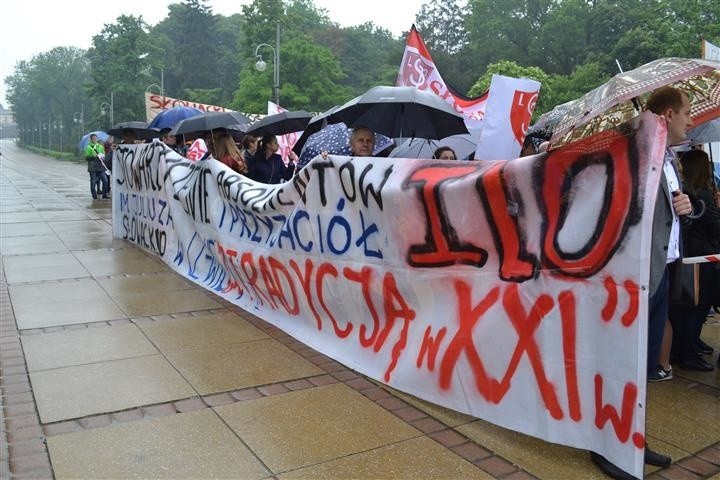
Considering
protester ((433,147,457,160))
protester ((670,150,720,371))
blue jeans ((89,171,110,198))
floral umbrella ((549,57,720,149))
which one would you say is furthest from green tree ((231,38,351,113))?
floral umbrella ((549,57,720,149))

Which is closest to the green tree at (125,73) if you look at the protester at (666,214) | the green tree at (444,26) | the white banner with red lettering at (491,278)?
the green tree at (444,26)

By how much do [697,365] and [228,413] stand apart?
3.13 meters

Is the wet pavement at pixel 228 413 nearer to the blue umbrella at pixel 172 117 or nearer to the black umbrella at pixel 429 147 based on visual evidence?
the black umbrella at pixel 429 147

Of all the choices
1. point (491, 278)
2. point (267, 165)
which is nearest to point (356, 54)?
point (267, 165)

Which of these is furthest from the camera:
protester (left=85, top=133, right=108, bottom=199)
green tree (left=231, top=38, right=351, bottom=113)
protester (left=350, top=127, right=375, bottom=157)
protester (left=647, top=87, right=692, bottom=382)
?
green tree (left=231, top=38, right=351, bottom=113)

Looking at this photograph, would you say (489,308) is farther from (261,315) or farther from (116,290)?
(116,290)

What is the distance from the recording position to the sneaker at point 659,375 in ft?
14.0

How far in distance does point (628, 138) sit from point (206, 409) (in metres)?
2.59

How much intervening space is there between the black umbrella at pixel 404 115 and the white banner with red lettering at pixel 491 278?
117 cm

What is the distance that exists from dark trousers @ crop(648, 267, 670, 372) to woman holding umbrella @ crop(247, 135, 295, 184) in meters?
4.46

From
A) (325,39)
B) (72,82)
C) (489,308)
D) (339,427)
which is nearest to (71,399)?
(339,427)

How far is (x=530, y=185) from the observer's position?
3219mm

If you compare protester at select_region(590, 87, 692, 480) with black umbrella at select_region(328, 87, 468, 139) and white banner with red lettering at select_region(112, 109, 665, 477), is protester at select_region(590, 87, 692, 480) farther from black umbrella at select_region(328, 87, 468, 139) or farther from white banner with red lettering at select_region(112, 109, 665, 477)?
black umbrella at select_region(328, 87, 468, 139)

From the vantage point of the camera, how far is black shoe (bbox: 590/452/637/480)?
2926 millimetres
